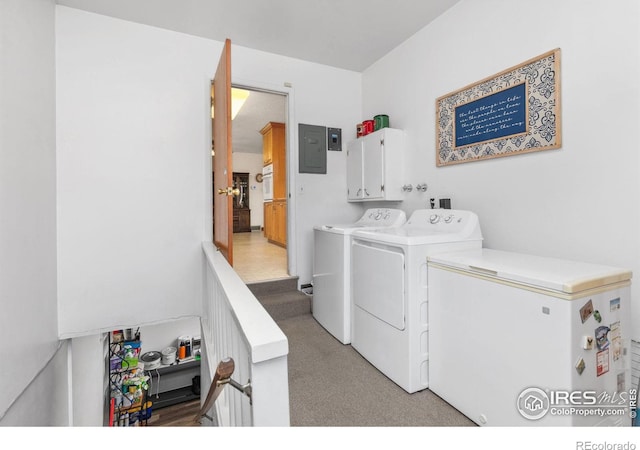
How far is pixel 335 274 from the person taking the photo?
246 cm

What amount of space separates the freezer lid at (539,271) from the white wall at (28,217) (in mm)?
2477

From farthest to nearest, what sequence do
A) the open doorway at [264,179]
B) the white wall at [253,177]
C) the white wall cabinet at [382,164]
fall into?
the white wall at [253,177]
the open doorway at [264,179]
the white wall cabinet at [382,164]

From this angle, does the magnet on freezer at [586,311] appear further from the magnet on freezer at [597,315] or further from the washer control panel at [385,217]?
the washer control panel at [385,217]

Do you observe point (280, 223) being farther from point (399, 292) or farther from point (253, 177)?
point (253, 177)

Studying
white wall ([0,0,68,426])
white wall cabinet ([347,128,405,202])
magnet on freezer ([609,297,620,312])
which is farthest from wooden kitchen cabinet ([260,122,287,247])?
magnet on freezer ([609,297,620,312])

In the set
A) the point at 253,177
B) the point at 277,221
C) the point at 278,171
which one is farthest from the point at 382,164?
the point at 253,177

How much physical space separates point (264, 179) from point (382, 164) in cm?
445

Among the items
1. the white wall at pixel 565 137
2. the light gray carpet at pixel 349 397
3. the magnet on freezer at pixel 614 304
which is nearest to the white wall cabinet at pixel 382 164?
the white wall at pixel 565 137

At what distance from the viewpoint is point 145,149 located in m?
2.73

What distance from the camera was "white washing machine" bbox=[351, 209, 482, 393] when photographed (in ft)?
5.73

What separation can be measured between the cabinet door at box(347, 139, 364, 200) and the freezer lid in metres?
1.73

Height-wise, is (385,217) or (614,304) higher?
(385,217)

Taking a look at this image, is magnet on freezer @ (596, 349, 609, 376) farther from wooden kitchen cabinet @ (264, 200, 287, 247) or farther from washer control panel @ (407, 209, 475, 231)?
wooden kitchen cabinet @ (264, 200, 287, 247)

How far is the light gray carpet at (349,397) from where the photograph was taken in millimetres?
1552
